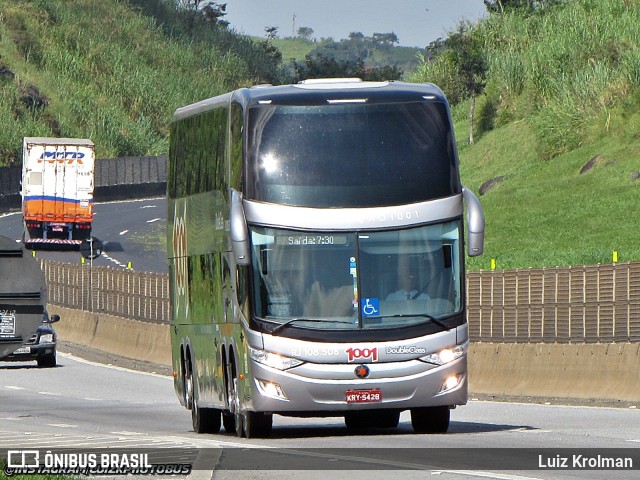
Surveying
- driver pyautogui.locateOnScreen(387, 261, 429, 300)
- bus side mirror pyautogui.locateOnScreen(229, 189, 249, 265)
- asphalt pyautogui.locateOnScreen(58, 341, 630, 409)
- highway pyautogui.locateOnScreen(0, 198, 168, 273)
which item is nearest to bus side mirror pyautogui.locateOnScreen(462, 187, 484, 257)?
driver pyautogui.locateOnScreen(387, 261, 429, 300)

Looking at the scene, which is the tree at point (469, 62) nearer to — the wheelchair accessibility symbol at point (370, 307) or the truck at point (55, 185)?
the truck at point (55, 185)

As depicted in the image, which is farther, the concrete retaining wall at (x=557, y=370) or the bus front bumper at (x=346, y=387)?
the concrete retaining wall at (x=557, y=370)

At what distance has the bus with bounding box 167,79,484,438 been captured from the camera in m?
19.5

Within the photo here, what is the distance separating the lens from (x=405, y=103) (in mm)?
20484

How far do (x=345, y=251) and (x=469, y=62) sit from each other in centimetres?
7089

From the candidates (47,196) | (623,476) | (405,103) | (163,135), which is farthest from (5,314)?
(163,135)

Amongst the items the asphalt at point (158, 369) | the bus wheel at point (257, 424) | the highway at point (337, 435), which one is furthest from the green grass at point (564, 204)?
the bus wheel at point (257, 424)

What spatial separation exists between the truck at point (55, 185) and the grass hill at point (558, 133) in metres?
16.3

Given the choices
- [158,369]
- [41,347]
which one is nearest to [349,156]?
[41,347]

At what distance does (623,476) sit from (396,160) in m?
7.00

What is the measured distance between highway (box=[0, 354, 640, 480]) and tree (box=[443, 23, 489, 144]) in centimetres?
5732

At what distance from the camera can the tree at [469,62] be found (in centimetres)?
8938

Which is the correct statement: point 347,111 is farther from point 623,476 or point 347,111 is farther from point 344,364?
point 623,476

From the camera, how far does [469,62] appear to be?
89812 mm
